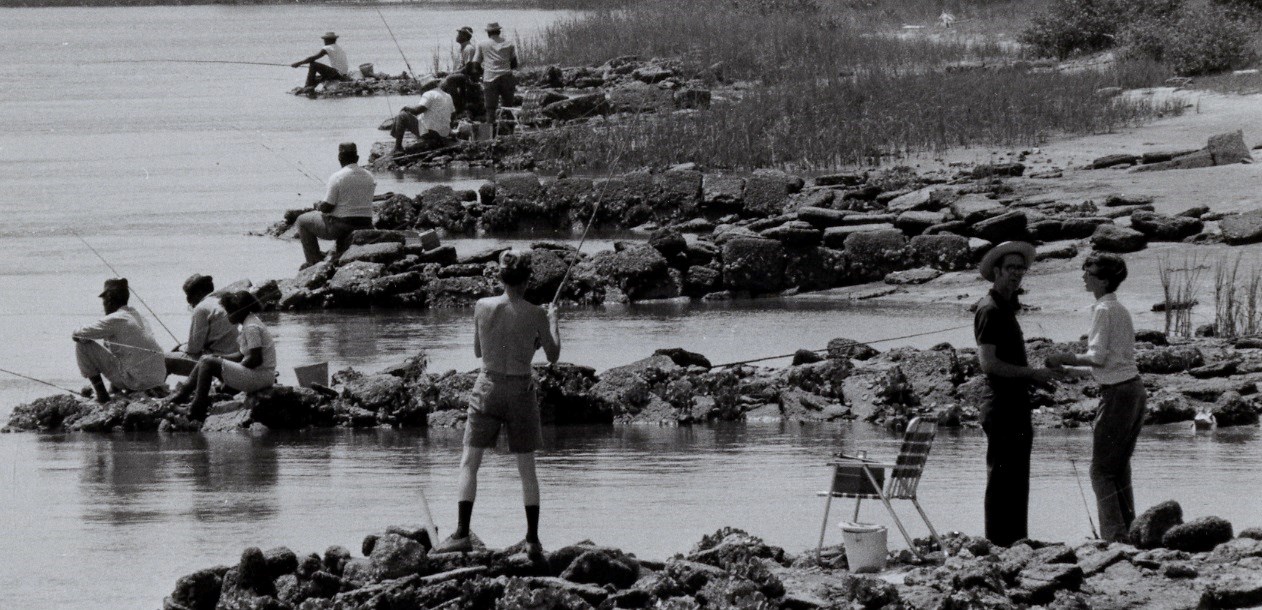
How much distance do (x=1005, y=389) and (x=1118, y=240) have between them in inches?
484

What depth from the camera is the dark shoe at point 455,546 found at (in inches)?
345

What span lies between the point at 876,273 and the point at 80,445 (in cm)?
1058

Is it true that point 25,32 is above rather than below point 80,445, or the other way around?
above

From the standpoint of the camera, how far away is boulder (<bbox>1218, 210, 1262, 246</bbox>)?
805 inches

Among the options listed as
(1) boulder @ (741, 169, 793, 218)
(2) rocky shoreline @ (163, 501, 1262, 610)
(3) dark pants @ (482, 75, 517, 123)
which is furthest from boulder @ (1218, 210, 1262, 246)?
(3) dark pants @ (482, 75, 517, 123)

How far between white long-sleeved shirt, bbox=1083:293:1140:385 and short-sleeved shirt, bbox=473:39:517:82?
25981 mm

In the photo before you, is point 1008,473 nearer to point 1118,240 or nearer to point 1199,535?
point 1199,535

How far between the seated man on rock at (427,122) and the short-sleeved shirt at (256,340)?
61.0ft

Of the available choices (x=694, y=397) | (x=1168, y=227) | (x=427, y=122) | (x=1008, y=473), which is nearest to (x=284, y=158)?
(x=427, y=122)

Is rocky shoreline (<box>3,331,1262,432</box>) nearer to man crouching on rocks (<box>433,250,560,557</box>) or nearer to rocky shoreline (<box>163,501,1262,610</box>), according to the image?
rocky shoreline (<box>163,501,1262,610</box>)

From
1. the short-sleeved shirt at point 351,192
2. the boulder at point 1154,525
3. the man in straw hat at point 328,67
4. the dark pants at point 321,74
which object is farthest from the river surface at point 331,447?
the dark pants at point 321,74

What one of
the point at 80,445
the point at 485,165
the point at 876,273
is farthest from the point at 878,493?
the point at 485,165

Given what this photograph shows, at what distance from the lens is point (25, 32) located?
305 feet

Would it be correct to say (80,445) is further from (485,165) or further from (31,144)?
(31,144)
